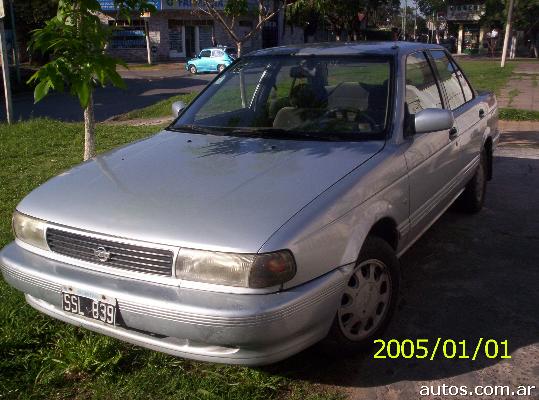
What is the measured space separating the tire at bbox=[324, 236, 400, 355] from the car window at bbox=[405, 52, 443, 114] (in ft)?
3.98

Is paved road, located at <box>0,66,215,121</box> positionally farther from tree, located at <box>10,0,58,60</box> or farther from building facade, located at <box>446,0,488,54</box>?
building facade, located at <box>446,0,488,54</box>

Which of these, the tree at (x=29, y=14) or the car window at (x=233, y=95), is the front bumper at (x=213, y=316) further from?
the tree at (x=29, y=14)

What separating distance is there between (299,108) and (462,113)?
64.3 inches

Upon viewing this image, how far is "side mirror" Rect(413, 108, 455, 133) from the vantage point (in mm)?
3645

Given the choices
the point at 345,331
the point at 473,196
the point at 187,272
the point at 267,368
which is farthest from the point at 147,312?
the point at 473,196

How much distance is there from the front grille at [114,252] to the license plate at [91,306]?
0.16 meters

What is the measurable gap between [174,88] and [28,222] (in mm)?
19948

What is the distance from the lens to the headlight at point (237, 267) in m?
2.48

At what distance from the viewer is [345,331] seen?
301cm

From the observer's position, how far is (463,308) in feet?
12.2

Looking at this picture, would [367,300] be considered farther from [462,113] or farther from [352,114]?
[462,113]

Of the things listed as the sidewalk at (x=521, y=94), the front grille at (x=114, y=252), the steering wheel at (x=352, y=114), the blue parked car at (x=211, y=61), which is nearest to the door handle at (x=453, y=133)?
the steering wheel at (x=352, y=114)

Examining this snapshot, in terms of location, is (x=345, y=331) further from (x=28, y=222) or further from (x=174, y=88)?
(x=174, y=88)
